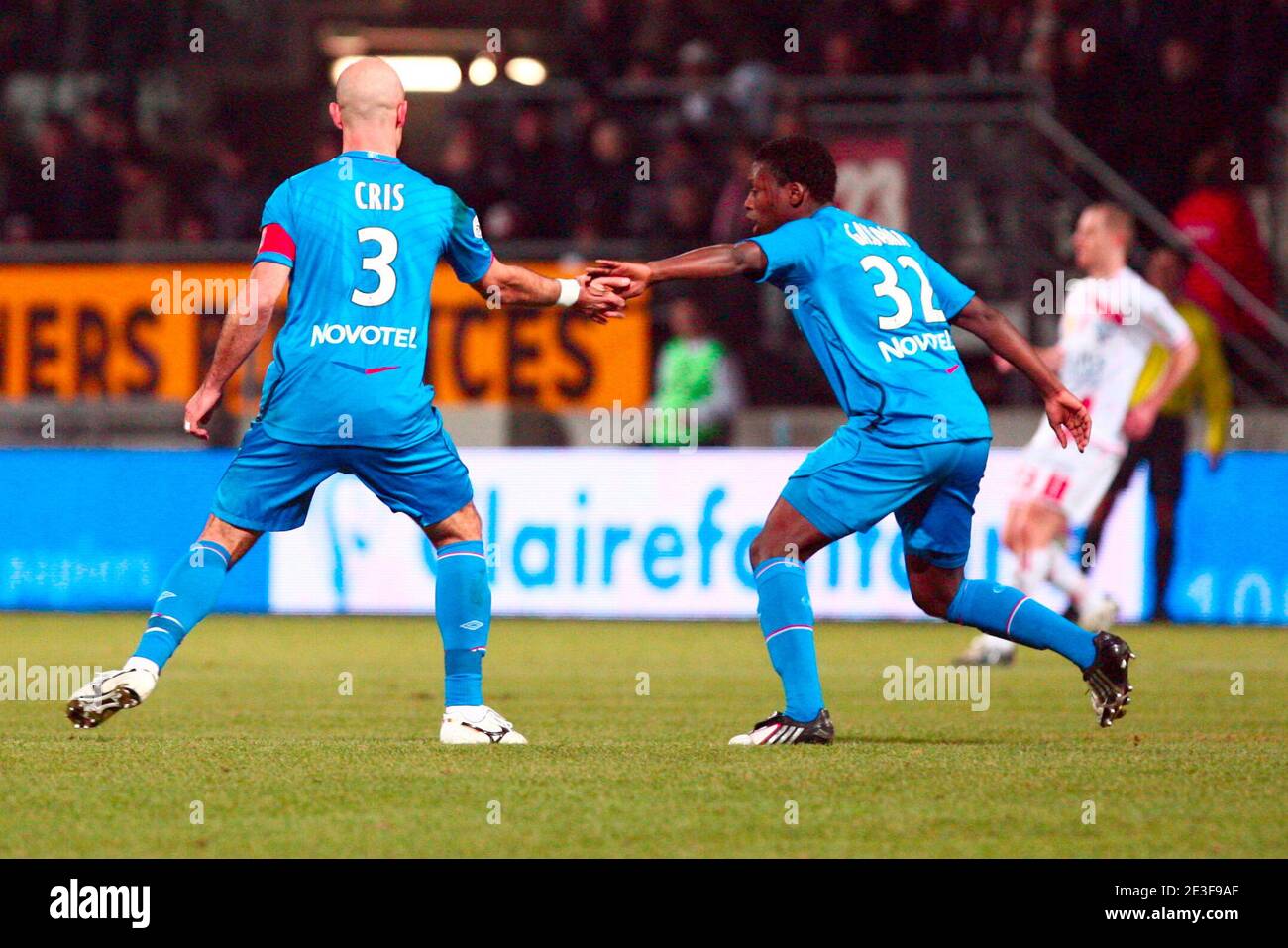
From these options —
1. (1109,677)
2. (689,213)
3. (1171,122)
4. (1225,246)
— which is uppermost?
(1171,122)

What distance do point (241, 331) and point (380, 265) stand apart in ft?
1.64

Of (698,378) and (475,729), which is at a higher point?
(698,378)

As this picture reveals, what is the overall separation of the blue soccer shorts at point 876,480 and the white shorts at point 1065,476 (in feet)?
14.2

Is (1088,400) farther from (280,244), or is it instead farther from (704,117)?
(704,117)

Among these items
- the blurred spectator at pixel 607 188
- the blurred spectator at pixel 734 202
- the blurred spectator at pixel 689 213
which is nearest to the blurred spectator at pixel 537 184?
the blurred spectator at pixel 607 188

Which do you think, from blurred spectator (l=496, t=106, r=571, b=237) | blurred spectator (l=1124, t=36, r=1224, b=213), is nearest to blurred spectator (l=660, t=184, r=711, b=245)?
blurred spectator (l=496, t=106, r=571, b=237)

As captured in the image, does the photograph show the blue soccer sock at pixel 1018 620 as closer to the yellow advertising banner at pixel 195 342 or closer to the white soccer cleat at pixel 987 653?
the white soccer cleat at pixel 987 653

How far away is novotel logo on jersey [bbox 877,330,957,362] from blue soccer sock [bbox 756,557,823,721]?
31.0 inches

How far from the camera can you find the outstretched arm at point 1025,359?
7359mm

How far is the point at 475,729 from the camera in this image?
711 centimetres

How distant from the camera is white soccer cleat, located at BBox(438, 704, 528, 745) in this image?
710 centimetres

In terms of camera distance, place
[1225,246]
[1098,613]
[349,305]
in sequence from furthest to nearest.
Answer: [1225,246] → [1098,613] → [349,305]

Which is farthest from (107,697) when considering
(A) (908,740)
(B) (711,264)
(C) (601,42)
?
(C) (601,42)
